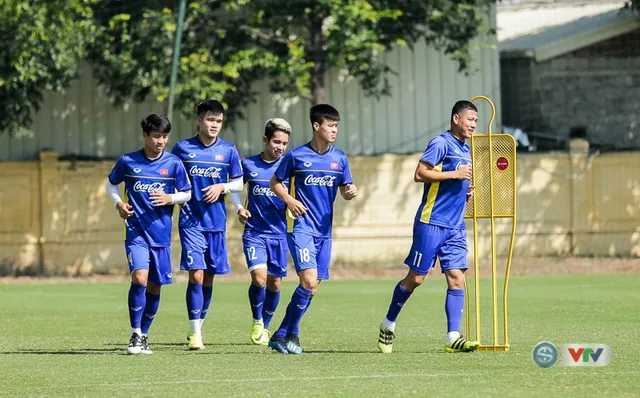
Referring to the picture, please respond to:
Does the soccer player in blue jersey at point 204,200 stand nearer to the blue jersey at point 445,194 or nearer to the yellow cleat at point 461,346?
the blue jersey at point 445,194

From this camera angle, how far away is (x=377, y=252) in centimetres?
3294

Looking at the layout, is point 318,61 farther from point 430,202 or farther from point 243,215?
point 430,202

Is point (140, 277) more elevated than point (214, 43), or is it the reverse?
point (214, 43)

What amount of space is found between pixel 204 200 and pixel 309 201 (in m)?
1.41

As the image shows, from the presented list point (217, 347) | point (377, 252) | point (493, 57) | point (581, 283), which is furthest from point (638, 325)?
point (493, 57)

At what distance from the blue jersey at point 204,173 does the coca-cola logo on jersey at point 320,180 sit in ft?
4.43

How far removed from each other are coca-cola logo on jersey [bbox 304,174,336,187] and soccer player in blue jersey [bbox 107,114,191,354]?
129 centimetres

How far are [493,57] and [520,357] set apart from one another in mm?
23438

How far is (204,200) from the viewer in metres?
14.1

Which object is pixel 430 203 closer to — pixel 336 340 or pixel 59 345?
pixel 336 340

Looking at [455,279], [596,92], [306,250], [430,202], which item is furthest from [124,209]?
[596,92]

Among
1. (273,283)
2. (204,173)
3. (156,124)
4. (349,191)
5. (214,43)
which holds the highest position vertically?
(214,43)

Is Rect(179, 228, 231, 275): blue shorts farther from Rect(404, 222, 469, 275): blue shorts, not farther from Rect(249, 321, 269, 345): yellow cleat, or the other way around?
Rect(404, 222, 469, 275): blue shorts

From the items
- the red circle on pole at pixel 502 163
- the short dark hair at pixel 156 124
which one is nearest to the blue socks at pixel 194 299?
the short dark hair at pixel 156 124
